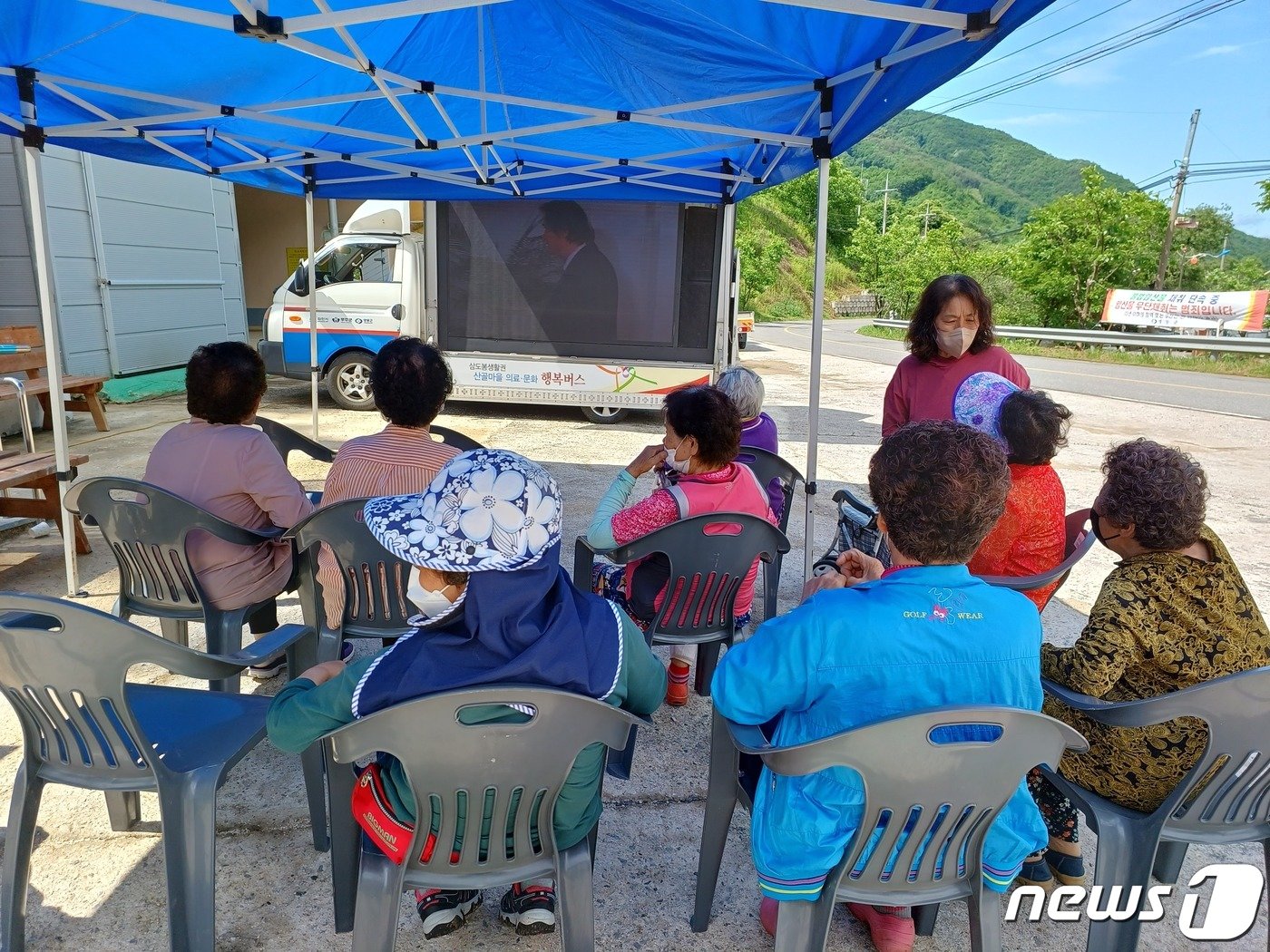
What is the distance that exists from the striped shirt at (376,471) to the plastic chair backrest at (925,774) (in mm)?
1625

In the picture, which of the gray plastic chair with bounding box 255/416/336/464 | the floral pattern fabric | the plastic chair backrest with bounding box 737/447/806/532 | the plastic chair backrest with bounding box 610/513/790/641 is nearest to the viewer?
the floral pattern fabric

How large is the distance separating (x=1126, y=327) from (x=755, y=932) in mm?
30778

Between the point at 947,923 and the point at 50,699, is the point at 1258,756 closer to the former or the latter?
the point at 947,923

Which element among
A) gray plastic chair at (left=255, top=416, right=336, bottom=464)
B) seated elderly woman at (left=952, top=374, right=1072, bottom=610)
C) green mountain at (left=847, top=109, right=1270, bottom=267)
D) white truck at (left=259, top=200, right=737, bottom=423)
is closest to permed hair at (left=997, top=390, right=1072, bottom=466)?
seated elderly woman at (left=952, top=374, right=1072, bottom=610)

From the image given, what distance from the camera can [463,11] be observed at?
3.38 m

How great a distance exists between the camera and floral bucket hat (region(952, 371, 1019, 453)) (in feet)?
7.90

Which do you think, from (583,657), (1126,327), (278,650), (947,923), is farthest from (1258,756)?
(1126,327)

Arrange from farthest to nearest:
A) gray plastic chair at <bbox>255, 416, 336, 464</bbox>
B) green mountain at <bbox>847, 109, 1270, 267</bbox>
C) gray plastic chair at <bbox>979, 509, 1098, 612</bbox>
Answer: green mountain at <bbox>847, 109, 1270, 267</bbox>, gray plastic chair at <bbox>255, 416, 336, 464</bbox>, gray plastic chair at <bbox>979, 509, 1098, 612</bbox>

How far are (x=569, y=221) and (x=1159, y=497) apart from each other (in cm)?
775

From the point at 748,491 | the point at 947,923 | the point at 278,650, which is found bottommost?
the point at 947,923

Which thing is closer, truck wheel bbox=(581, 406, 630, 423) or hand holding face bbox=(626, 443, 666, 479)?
hand holding face bbox=(626, 443, 666, 479)

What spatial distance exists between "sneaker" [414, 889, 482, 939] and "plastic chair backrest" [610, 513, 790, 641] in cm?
107

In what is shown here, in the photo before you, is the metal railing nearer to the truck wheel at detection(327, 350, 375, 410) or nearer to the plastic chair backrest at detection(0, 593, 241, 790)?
the truck wheel at detection(327, 350, 375, 410)

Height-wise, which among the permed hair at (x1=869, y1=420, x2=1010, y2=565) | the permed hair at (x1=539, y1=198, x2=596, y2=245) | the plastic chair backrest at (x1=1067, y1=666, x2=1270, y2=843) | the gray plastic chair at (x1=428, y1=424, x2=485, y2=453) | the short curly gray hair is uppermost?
the permed hair at (x1=539, y1=198, x2=596, y2=245)
